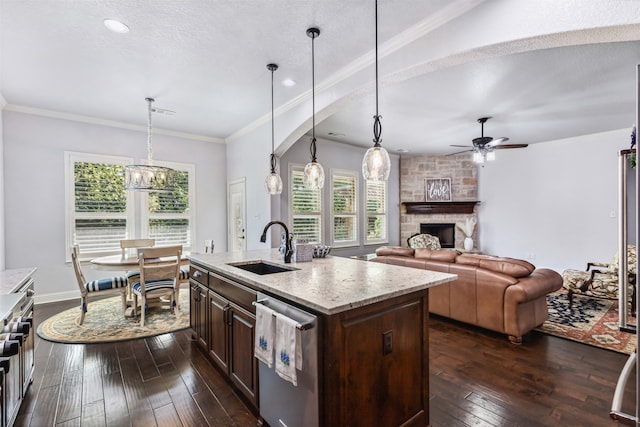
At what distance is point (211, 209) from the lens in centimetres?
Result: 618

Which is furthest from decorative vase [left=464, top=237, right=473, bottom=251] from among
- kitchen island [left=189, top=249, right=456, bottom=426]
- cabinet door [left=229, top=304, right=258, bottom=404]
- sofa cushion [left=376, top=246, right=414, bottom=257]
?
cabinet door [left=229, top=304, right=258, bottom=404]

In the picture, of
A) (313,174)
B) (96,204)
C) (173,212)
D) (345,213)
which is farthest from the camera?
(345,213)

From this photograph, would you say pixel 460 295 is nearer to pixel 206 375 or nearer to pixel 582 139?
pixel 206 375

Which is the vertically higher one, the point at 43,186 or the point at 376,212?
the point at 43,186

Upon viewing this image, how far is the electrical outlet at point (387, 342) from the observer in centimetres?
164

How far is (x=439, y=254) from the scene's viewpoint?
3.81 meters

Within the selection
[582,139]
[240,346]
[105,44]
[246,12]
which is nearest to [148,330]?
[240,346]

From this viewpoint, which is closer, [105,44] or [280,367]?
[280,367]

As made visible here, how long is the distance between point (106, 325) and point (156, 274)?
91 cm

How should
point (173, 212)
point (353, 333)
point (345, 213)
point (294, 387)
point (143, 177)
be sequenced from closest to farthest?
1. point (353, 333)
2. point (294, 387)
3. point (143, 177)
4. point (173, 212)
5. point (345, 213)

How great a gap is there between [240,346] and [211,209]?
4.49 meters

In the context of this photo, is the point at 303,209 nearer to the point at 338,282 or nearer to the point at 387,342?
the point at 338,282

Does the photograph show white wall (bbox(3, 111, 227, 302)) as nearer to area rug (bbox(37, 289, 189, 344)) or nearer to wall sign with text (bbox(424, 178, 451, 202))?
area rug (bbox(37, 289, 189, 344))

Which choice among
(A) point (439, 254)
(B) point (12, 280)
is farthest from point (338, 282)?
(B) point (12, 280)
